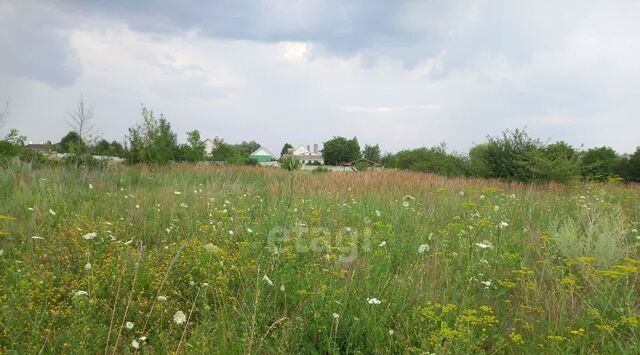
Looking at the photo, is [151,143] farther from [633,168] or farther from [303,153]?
[633,168]

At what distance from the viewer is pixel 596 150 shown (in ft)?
110

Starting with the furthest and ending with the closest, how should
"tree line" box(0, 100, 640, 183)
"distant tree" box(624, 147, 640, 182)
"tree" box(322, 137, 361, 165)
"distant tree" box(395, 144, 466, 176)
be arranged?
"tree" box(322, 137, 361, 165) < "distant tree" box(624, 147, 640, 182) < "distant tree" box(395, 144, 466, 176) < "tree line" box(0, 100, 640, 183)

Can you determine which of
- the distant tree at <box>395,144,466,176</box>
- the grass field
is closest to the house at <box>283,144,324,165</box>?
the grass field

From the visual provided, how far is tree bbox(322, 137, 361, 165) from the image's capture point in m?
59.8

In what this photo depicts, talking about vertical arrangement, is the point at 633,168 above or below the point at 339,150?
below

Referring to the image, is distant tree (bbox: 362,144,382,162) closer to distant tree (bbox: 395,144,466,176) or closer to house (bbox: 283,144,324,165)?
house (bbox: 283,144,324,165)

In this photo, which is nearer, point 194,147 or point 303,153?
point 303,153

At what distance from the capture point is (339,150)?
203 feet

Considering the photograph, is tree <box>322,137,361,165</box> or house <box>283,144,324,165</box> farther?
tree <box>322,137,361,165</box>

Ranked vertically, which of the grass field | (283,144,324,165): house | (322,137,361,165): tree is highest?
(322,137,361,165): tree

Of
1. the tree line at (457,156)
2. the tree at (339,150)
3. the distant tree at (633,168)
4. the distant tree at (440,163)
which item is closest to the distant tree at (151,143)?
the tree line at (457,156)

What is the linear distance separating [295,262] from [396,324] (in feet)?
3.58

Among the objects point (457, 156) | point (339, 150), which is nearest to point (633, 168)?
point (457, 156)

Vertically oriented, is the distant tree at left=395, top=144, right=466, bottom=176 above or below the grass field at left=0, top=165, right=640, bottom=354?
above
